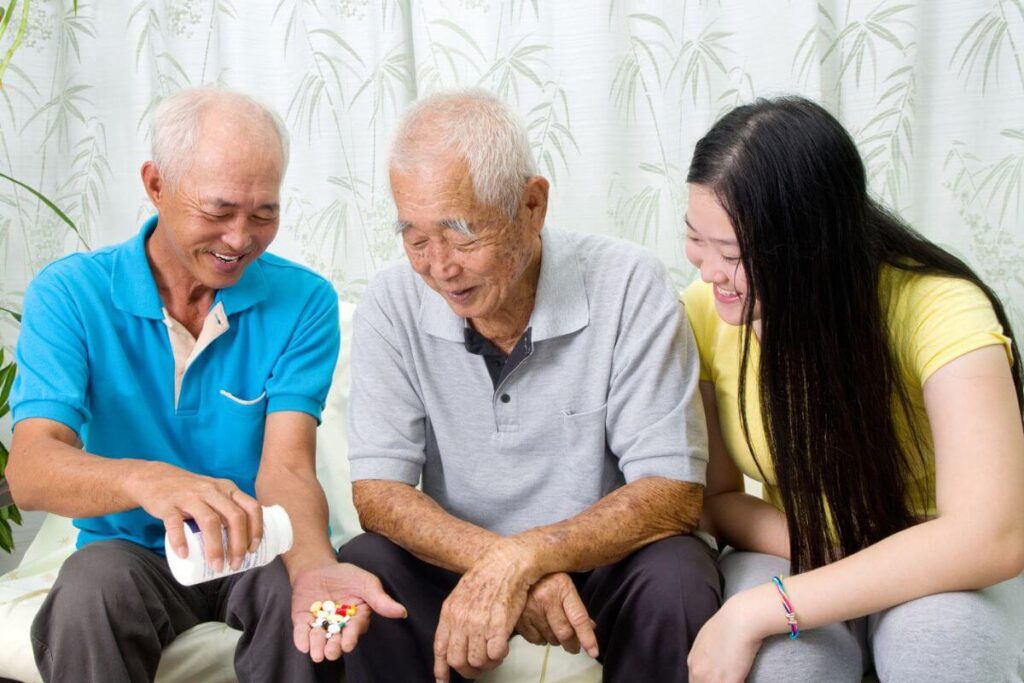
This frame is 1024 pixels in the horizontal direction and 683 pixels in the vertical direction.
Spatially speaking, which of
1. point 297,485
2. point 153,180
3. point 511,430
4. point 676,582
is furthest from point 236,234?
point 676,582

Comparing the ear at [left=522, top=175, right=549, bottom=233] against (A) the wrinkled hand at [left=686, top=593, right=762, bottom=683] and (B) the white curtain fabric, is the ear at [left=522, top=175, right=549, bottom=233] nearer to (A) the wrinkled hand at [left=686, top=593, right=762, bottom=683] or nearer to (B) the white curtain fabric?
(A) the wrinkled hand at [left=686, top=593, right=762, bottom=683]

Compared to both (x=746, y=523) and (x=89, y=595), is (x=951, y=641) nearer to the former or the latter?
(x=746, y=523)

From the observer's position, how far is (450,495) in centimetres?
171

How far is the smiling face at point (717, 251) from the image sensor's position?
4.74 feet

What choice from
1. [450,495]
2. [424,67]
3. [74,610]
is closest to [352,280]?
[424,67]

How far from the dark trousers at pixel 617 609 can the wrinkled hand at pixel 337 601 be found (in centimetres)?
5

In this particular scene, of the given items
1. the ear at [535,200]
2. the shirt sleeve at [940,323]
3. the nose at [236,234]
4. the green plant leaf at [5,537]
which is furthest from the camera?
the green plant leaf at [5,537]

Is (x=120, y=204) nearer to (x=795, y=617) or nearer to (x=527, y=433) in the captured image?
(x=527, y=433)

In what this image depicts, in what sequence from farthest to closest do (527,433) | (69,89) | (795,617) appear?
1. (69,89)
2. (527,433)
3. (795,617)

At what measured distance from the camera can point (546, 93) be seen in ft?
7.82

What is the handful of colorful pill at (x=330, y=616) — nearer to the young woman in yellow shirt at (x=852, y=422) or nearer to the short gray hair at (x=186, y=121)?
the young woman in yellow shirt at (x=852, y=422)

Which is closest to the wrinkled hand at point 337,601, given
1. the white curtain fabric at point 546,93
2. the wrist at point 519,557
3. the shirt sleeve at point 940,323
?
the wrist at point 519,557

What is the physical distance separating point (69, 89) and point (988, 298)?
215 centimetres

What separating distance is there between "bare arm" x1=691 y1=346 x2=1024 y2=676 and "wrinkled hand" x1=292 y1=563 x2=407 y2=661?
0.44 meters
